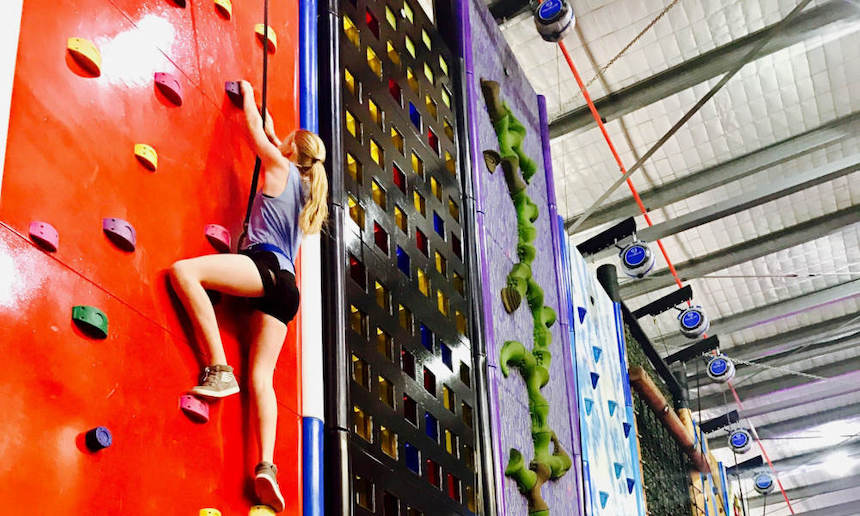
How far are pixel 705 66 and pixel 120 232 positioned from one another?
8023 mm

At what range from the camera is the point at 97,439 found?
229cm

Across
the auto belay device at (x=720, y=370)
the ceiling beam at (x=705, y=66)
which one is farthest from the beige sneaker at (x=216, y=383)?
the auto belay device at (x=720, y=370)

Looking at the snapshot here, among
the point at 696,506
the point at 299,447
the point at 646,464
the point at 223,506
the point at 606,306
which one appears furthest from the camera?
the point at 696,506

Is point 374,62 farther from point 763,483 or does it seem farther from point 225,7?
point 763,483

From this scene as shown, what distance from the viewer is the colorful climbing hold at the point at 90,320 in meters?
2.38

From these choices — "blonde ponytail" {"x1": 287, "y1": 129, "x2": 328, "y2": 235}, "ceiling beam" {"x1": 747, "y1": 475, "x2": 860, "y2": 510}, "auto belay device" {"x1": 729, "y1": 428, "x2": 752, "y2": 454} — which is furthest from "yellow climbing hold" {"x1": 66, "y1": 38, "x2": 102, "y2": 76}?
"ceiling beam" {"x1": 747, "y1": 475, "x2": 860, "y2": 510}

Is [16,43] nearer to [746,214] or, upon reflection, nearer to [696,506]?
[696,506]

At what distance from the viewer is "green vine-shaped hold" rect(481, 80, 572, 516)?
4945mm

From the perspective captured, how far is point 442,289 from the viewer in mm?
4625

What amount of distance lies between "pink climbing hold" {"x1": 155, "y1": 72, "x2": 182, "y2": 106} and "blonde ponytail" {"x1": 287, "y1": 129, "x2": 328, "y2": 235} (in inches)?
17.7

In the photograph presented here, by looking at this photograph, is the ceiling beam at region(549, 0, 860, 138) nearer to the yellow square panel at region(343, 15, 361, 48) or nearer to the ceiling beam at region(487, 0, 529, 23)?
the ceiling beam at region(487, 0, 529, 23)

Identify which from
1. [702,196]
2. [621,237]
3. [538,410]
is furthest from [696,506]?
[538,410]

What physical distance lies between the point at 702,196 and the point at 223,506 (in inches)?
390

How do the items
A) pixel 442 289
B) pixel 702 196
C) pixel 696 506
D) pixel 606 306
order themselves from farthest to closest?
pixel 702 196 → pixel 696 506 → pixel 606 306 → pixel 442 289
